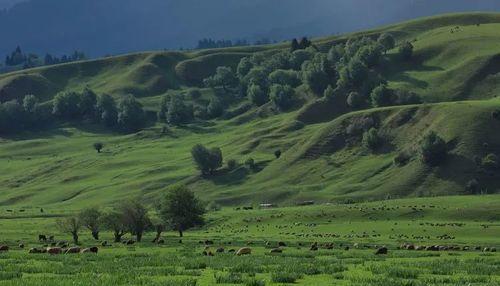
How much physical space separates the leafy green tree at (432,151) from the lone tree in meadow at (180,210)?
72.6 metres

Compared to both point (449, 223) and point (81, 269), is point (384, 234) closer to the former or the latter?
point (449, 223)

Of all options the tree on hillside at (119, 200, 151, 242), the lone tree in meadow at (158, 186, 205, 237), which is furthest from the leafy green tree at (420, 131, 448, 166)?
the tree on hillside at (119, 200, 151, 242)

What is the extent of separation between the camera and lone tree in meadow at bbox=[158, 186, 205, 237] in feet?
408

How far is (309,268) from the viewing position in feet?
122

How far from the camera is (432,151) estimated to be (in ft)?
598

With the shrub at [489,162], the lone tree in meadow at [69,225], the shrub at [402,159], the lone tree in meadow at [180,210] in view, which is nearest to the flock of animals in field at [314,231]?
the lone tree in meadow at [69,225]

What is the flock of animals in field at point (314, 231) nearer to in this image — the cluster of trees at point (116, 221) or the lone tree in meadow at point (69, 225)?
the lone tree in meadow at point (69, 225)

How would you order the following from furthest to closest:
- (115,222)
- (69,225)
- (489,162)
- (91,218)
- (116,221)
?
(489,162) → (91,218) → (69,225) → (116,221) → (115,222)

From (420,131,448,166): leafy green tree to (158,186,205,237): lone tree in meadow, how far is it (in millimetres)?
72639

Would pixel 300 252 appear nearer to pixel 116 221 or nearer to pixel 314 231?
pixel 116 221

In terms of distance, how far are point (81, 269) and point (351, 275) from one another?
39.8ft

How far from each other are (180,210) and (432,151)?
7669 cm

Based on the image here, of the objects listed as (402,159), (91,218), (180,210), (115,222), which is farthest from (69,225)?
(402,159)

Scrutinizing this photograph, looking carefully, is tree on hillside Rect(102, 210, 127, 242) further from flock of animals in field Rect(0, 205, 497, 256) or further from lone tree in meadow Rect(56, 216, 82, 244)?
lone tree in meadow Rect(56, 216, 82, 244)
